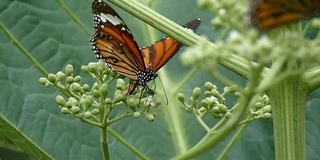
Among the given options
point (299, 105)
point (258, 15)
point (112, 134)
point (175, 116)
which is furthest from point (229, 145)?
point (258, 15)

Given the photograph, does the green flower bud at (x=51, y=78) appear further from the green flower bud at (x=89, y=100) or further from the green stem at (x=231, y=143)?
the green stem at (x=231, y=143)

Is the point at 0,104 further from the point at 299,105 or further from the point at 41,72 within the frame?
the point at 299,105

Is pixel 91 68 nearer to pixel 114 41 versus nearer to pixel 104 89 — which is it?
pixel 104 89

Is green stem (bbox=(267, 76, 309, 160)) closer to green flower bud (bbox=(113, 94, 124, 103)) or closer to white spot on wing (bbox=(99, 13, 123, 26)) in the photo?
green flower bud (bbox=(113, 94, 124, 103))

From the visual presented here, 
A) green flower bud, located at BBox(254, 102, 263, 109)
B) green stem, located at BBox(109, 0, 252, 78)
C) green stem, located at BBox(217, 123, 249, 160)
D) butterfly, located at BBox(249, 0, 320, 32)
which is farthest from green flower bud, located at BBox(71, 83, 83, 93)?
green stem, located at BBox(217, 123, 249, 160)

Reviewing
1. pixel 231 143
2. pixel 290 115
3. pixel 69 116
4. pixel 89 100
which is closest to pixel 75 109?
pixel 89 100

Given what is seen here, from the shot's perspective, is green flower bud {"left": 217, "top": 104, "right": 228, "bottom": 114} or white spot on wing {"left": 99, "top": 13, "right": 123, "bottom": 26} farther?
white spot on wing {"left": 99, "top": 13, "right": 123, "bottom": 26}
